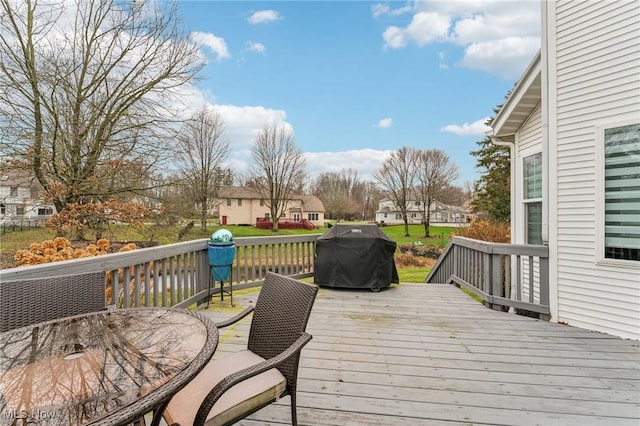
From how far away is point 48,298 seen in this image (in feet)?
6.34

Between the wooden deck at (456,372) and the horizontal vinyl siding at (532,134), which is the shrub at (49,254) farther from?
the horizontal vinyl siding at (532,134)

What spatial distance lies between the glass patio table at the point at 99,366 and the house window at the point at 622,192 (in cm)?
418

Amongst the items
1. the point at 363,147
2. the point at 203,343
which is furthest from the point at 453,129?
the point at 203,343

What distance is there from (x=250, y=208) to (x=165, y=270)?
32.8 m

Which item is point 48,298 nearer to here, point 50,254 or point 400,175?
point 50,254

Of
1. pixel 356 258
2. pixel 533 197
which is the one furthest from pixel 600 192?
pixel 356 258

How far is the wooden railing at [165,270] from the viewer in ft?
8.18

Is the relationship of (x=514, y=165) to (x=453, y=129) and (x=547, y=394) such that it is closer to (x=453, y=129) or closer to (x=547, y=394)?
(x=547, y=394)

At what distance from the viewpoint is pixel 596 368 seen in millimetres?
2615

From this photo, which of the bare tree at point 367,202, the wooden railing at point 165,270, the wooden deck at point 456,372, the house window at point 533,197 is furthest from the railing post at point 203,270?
the bare tree at point 367,202

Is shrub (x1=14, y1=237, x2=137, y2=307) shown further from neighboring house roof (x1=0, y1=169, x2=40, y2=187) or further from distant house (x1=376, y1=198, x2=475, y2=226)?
distant house (x1=376, y1=198, x2=475, y2=226)

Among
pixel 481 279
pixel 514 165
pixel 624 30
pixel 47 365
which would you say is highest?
pixel 624 30

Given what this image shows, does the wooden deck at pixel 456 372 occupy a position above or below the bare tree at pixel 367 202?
below

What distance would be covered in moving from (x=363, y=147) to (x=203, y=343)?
28740mm
